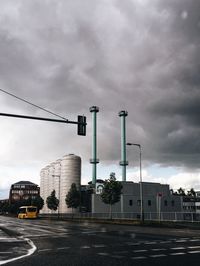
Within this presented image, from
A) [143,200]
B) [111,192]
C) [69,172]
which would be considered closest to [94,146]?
[69,172]

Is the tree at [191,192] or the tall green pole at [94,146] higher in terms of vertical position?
the tall green pole at [94,146]

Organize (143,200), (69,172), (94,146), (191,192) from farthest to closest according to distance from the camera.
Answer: (191,192), (69,172), (94,146), (143,200)

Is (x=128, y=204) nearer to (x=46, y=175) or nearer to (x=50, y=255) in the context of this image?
(x=46, y=175)

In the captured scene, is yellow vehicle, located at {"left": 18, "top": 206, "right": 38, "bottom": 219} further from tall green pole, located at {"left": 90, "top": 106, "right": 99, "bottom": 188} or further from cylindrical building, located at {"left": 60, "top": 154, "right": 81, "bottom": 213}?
cylindrical building, located at {"left": 60, "top": 154, "right": 81, "bottom": 213}

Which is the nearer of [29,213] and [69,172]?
[29,213]

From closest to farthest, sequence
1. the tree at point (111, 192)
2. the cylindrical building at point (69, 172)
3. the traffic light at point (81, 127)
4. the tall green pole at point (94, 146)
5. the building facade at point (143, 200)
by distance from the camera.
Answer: the traffic light at point (81, 127), the tree at point (111, 192), the building facade at point (143, 200), the tall green pole at point (94, 146), the cylindrical building at point (69, 172)

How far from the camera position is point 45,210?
144 meters

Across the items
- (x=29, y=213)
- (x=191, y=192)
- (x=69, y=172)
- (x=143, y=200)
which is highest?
(x=69, y=172)

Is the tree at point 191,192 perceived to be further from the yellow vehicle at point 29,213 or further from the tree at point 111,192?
the tree at point 111,192

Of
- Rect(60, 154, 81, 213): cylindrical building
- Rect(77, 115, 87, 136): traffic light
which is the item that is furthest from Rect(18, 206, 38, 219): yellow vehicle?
Rect(77, 115, 87, 136): traffic light

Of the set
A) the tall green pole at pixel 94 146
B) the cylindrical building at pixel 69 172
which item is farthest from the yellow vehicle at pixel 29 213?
the cylindrical building at pixel 69 172

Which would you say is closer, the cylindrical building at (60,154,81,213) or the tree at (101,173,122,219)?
the tree at (101,173,122,219)

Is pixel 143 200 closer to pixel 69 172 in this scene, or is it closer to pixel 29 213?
pixel 69 172

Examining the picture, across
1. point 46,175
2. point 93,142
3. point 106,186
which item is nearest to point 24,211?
point 106,186
